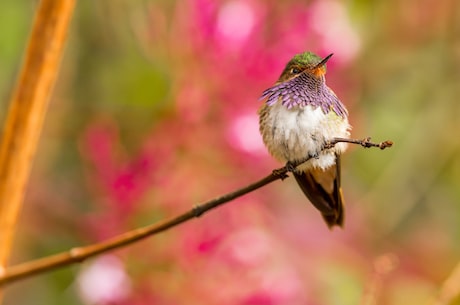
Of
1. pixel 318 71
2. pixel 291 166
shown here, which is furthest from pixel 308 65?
pixel 291 166

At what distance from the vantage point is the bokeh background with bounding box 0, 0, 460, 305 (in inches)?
66.3

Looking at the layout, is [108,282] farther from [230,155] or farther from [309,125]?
[309,125]

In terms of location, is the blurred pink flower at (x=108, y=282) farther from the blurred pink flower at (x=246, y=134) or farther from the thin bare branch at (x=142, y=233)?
the thin bare branch at (x=142, y=233)

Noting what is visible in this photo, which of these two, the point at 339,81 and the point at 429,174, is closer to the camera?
the point at 339,81

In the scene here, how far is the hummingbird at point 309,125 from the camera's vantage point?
75cm

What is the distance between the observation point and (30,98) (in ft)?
3.00

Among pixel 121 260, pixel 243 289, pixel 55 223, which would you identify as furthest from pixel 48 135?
pixel 243 289

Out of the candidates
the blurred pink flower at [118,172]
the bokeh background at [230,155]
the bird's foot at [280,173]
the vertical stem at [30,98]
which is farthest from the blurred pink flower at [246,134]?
the bird's foot at [280,173]

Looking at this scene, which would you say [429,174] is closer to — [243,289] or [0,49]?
[243,289]

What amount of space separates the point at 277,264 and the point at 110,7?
3.12 ft

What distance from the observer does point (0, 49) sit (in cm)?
229

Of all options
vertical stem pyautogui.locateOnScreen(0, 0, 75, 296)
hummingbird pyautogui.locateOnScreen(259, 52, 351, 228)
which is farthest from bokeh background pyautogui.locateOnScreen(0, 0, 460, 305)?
vertical stem pyautogui.locateOnScreen(0, 0, 75, 296)

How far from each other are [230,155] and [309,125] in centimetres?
92

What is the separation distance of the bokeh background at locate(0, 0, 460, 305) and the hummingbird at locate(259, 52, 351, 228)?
0.14m
